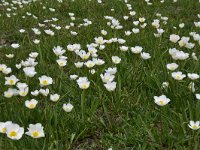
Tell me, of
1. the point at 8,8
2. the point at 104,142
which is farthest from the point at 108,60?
the point at 8,8

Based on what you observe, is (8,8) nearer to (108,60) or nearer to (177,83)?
(108,60)

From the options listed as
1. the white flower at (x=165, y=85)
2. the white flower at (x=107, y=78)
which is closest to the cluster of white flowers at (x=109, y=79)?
the white flower at (x=107, y=78)

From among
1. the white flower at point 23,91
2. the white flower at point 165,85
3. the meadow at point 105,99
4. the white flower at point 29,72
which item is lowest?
the meadow at point 105,99

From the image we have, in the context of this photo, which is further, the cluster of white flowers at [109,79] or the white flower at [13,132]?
the cluster of white flowers at [109,79]

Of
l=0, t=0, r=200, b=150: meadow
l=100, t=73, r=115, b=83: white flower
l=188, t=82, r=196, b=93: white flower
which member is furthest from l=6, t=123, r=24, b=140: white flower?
l=188, t=82, r=196, b=93: white flower

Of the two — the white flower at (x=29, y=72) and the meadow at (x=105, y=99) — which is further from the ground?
the white flower at (x=29, y=72)

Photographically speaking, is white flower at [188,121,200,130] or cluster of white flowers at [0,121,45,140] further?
white flower at [188,121,200,130]

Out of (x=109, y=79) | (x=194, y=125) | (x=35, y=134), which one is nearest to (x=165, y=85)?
(x=109, y=79)

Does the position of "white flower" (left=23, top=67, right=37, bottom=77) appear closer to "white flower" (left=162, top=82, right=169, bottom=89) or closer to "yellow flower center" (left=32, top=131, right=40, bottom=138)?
"yellow flower center" (left=32, top=131, right=40, bottom=138)

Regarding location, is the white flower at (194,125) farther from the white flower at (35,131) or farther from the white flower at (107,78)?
the white flower at (35,131)

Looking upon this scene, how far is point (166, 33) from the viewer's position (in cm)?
673

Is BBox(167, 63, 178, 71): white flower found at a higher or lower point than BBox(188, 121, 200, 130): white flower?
lower

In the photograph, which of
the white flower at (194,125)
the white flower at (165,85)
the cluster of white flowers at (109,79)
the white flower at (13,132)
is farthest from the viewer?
the white flower at (165,85)

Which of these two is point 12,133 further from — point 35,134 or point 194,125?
point 194,125
